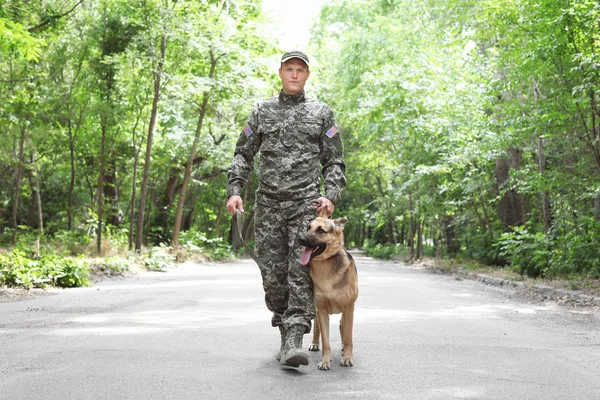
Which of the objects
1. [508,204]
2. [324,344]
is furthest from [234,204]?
[508,204]

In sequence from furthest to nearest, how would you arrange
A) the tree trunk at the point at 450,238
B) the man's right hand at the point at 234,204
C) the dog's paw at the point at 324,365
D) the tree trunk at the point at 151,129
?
1. the tree trunk at the point at 450,238
2. the tree trunk at the point at 151,129
3. the man's right hand at the point at 234,204
4. the dog's paw at the point at 324,365

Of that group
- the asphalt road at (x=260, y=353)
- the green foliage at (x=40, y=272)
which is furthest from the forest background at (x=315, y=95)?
the asphalt road at (x=260, y=353)

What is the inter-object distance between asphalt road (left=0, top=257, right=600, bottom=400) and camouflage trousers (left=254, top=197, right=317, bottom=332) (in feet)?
1.70

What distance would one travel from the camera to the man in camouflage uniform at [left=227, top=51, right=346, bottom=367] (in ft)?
16.9

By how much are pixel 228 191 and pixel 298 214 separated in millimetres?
640

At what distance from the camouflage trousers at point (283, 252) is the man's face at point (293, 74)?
96cm

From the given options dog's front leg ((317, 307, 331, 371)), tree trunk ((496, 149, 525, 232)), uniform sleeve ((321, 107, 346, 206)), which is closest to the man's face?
uniform sleeve ((321, 107, 346, 206))

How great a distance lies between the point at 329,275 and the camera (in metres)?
4.92

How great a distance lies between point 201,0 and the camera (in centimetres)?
1972

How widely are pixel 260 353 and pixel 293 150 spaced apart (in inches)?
70.8

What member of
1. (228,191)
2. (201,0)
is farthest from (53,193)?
(228,191)

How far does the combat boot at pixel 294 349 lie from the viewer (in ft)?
15.1

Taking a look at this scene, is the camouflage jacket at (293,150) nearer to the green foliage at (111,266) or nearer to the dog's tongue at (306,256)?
the dog's tongue at (306,256)

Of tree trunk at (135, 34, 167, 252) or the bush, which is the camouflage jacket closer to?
the bush
